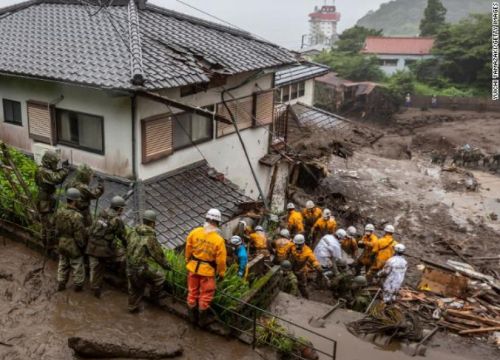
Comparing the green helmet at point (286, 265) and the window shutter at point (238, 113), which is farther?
the window shutter at point (238, 113)

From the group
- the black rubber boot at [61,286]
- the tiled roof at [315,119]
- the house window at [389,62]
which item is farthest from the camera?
the house window at [389,62]

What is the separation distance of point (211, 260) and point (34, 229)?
4994mm

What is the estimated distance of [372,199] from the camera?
80.5ft

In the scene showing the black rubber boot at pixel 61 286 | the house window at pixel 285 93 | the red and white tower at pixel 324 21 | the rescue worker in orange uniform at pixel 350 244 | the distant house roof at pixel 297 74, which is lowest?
the rescue worker in orange uniform at pixel 350 244

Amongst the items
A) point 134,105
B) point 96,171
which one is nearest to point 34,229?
point 96,171

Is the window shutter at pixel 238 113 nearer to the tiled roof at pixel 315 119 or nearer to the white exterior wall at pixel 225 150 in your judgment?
the white exterior wall at pixel 225 150

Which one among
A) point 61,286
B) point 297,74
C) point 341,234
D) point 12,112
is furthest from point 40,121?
point 297,74

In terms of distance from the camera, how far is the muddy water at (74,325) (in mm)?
8227

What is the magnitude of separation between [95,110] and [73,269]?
16.4 ft

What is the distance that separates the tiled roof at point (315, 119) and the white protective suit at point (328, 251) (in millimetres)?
15897

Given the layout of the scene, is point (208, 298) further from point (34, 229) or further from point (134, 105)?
point (134, 105)

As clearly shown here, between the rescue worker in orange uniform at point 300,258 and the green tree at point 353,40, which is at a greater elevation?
the green tree at point 353,40

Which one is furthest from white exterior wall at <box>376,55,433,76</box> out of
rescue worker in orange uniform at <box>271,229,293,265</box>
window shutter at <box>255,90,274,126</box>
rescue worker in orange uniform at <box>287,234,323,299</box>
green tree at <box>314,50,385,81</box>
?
rescue worker in orange uniform at <box>287,234,323,299</box>

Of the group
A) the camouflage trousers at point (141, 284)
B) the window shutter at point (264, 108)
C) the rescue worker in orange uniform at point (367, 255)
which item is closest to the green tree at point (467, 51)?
the window shutter at point (264, 108)
